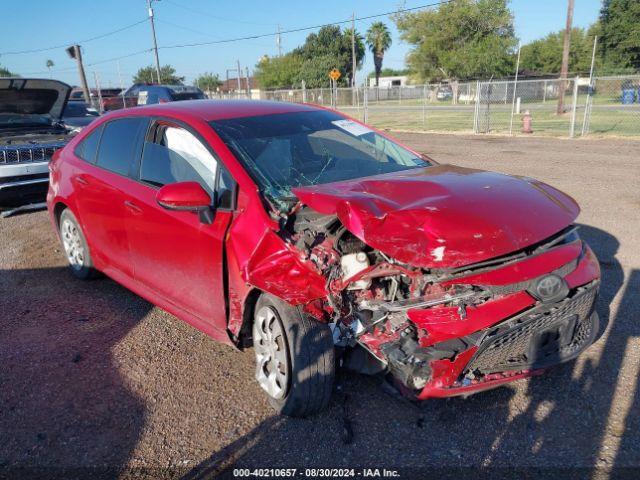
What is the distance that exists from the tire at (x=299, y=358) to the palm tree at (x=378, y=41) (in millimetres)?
78097

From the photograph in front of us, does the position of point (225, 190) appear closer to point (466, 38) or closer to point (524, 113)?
point (524, 113)

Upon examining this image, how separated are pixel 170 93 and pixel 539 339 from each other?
16289 millimetres

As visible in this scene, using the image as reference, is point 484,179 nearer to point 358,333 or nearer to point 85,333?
point 358,333

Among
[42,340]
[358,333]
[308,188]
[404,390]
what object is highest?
[308,188]

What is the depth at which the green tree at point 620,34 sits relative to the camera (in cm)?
3962

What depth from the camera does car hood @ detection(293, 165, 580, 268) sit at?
2.44 meters

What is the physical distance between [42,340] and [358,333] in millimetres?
2636

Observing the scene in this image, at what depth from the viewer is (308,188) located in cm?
296

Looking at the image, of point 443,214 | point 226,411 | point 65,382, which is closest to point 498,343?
point 443,214

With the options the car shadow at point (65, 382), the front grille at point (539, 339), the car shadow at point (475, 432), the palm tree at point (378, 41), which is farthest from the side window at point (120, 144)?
the palm tree at point (378, 41)

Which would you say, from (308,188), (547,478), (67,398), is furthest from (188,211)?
(547,478)

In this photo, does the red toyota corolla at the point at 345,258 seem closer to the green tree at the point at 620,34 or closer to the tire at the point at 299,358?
the tire at the point at 299,358

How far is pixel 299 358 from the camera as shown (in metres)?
2.70

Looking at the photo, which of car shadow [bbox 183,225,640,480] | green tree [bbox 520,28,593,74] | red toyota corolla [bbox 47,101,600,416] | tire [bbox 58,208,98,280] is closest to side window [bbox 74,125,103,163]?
tire [bbox 58,208,98,280]
